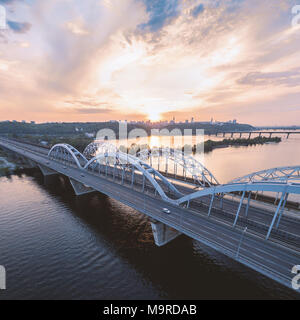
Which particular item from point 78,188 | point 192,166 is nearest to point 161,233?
point 192,166

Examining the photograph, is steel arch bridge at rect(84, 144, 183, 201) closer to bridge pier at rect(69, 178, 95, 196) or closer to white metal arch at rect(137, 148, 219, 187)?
bridge pier at rect(69, 178, 95, 196)

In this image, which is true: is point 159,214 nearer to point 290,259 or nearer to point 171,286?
point 171,286

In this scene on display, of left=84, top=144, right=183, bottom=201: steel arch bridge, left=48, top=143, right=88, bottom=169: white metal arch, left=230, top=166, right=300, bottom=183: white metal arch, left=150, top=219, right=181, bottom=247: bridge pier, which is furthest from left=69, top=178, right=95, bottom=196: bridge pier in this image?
left=230, top=166, right=300, bottom=183: white metal arch

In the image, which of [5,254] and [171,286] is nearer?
[171,286]

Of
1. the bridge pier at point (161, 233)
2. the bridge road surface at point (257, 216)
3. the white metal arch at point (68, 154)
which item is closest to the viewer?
the bridge road surface at point (257, 216)

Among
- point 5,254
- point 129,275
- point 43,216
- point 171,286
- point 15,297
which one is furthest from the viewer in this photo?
point 43,216

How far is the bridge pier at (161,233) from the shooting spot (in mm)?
27547

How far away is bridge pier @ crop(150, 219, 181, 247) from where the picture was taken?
27.5 metres

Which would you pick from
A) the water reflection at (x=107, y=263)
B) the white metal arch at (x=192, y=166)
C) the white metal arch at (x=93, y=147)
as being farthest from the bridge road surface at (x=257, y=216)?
the white metal arch at (x=93, y=147)

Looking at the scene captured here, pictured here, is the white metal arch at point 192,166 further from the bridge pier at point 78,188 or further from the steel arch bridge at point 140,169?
the bridge pier at point 78,188

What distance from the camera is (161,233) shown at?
93.2 ft
